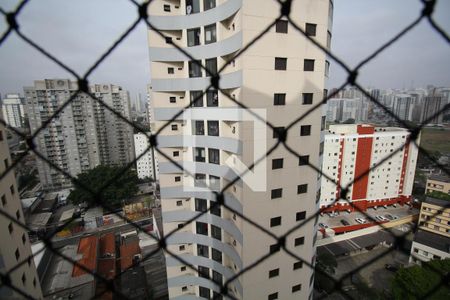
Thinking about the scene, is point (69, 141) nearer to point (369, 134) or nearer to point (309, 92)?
point (309, 92)

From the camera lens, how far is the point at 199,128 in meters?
3.19

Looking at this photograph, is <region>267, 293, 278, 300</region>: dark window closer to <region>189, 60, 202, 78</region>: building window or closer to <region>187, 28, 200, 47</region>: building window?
<region>189, 60, 202, 78</region>: building window

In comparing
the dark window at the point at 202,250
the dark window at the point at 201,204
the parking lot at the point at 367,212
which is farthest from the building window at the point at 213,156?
the parking lot at the point at 367,212

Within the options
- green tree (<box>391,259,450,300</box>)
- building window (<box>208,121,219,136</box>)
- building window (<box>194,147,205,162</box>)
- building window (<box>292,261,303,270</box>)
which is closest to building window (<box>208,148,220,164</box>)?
building window (<box>194,147,205,162</box>)

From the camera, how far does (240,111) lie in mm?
2463

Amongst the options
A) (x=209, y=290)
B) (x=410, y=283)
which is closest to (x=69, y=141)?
(x=209, y=290)

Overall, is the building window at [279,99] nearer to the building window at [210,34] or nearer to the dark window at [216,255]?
the building window at [210,34]

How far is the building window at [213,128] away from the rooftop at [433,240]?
269 inches

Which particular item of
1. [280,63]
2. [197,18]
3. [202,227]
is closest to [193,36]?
[197,18]

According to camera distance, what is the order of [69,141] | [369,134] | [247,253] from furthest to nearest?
[69,141], [369,134], [247,253]

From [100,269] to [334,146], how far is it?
8.61 metres

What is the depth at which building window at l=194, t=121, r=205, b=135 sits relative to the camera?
124 inches

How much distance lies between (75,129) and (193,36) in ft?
32.5

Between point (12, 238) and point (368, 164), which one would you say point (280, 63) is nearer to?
point (12, 238)
